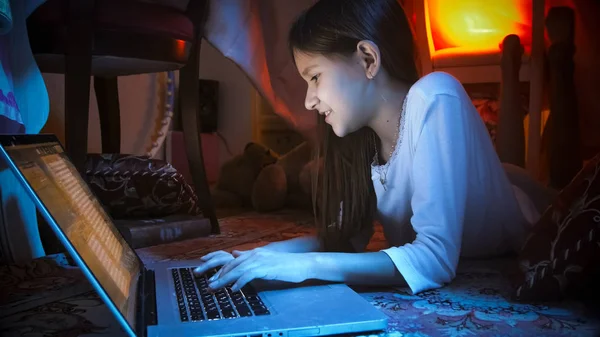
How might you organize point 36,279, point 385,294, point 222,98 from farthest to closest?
point 222,98
point 36,279
point 385,294

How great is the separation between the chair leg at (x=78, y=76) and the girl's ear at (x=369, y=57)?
0.52 m

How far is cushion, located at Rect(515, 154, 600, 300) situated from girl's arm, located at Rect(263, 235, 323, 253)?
0.28m

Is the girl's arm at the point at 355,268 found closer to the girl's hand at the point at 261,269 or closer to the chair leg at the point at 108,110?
the girl's hand at the point at 261,269

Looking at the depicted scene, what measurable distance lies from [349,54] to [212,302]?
340 mm

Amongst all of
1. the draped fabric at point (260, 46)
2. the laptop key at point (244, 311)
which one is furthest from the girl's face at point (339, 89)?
the draped fabric at point (260, 46)

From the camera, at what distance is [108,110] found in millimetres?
1548

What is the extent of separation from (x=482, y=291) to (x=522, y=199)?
0.29 metres

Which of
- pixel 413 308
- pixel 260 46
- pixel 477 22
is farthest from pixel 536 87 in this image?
pixel 413 308

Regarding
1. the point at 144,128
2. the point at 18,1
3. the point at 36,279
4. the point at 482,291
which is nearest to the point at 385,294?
the point at 482,291

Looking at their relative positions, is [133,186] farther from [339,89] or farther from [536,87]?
[536,87]

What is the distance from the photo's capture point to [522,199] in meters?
0.98

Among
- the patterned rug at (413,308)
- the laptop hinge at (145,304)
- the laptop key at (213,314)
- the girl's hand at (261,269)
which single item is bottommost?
the patterned rug at (413,308)

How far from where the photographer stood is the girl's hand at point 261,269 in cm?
61

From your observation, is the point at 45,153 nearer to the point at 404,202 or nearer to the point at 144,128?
the point at 404,202
